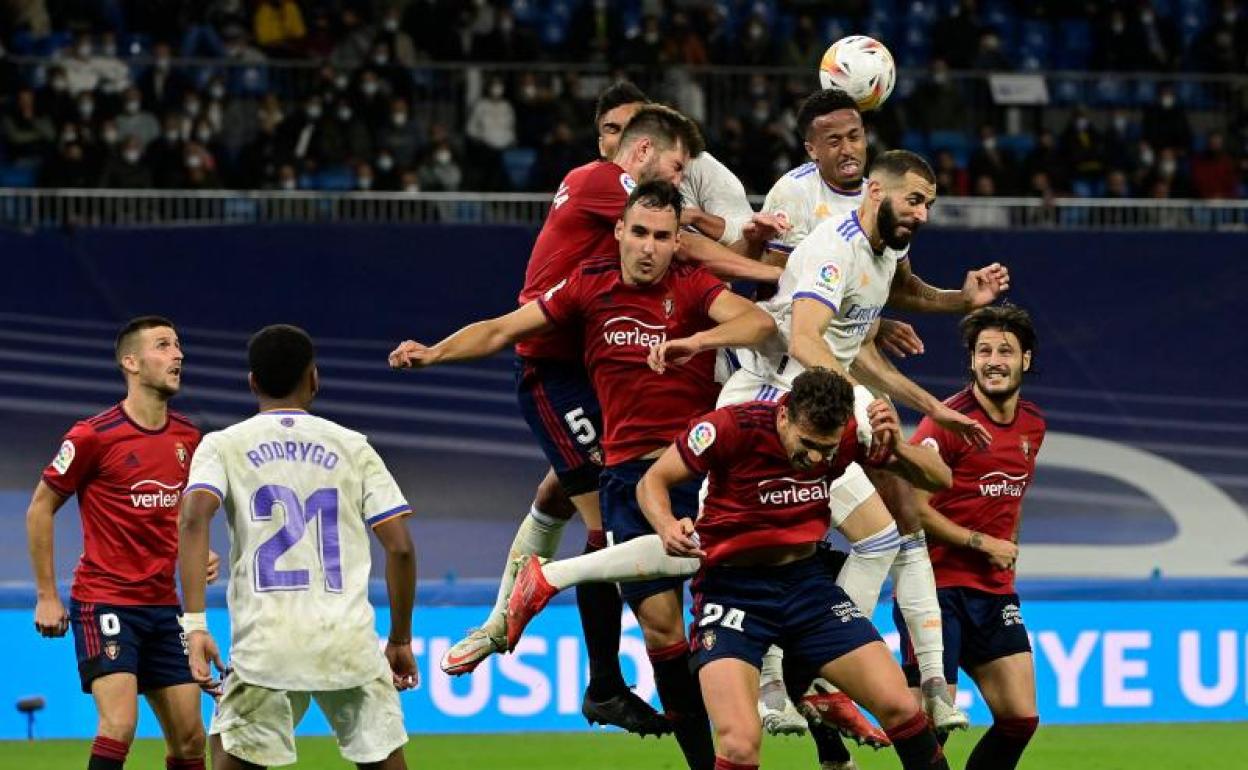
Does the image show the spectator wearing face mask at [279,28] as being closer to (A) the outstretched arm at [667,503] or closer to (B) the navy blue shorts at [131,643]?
(B) the navy blue shorts at [131,643]

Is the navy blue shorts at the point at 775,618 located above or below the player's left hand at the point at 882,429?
below

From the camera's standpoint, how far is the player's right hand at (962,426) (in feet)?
26.4

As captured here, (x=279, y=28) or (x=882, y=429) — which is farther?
(x=279, y=28)

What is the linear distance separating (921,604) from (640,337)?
1540 millimetres

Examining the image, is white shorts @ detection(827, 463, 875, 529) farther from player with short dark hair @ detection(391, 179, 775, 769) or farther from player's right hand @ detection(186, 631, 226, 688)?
player's right hand @ detection(186, 631, 226, 688)

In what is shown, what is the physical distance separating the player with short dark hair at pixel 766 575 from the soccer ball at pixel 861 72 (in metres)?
1.68

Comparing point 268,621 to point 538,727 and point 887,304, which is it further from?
point 538,727

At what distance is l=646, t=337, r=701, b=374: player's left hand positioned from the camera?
7.68m

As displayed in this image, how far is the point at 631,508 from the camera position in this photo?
828cm

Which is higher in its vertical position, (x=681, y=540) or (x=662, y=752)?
(x=681, y=540)

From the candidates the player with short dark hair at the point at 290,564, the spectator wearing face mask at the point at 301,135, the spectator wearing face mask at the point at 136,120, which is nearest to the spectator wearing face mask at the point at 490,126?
the spectator wearing face mask at the point at 301,135

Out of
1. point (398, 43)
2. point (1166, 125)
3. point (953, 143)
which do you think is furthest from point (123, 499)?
point (1166, 125)

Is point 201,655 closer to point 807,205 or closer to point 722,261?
point 722,261

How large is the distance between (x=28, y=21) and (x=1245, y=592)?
10.3 meters
